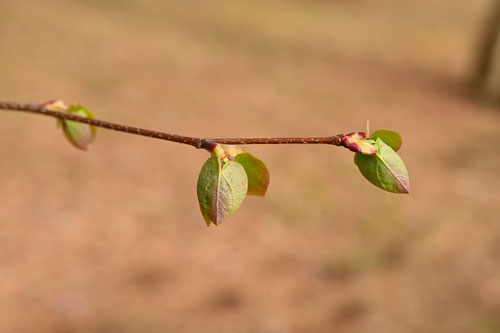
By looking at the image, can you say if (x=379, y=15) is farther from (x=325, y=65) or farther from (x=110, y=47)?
(x=110, y=47)

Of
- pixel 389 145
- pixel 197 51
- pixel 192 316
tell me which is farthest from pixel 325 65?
pixel 389 145

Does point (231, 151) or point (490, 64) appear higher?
point (490, 64)

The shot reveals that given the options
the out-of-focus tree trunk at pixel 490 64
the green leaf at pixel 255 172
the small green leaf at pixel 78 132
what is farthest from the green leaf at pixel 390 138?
the out-of-focus tree trunk at pixel 490 64

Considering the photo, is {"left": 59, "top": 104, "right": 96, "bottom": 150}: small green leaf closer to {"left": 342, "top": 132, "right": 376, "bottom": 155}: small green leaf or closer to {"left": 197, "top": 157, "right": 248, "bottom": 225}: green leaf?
{"left": 197, "top": 157, "right": 248, "bottom": 225}: green leaf

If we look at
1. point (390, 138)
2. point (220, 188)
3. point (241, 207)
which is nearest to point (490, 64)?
point (241, 207)

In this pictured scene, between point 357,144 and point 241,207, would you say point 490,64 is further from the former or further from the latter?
point 357,144
